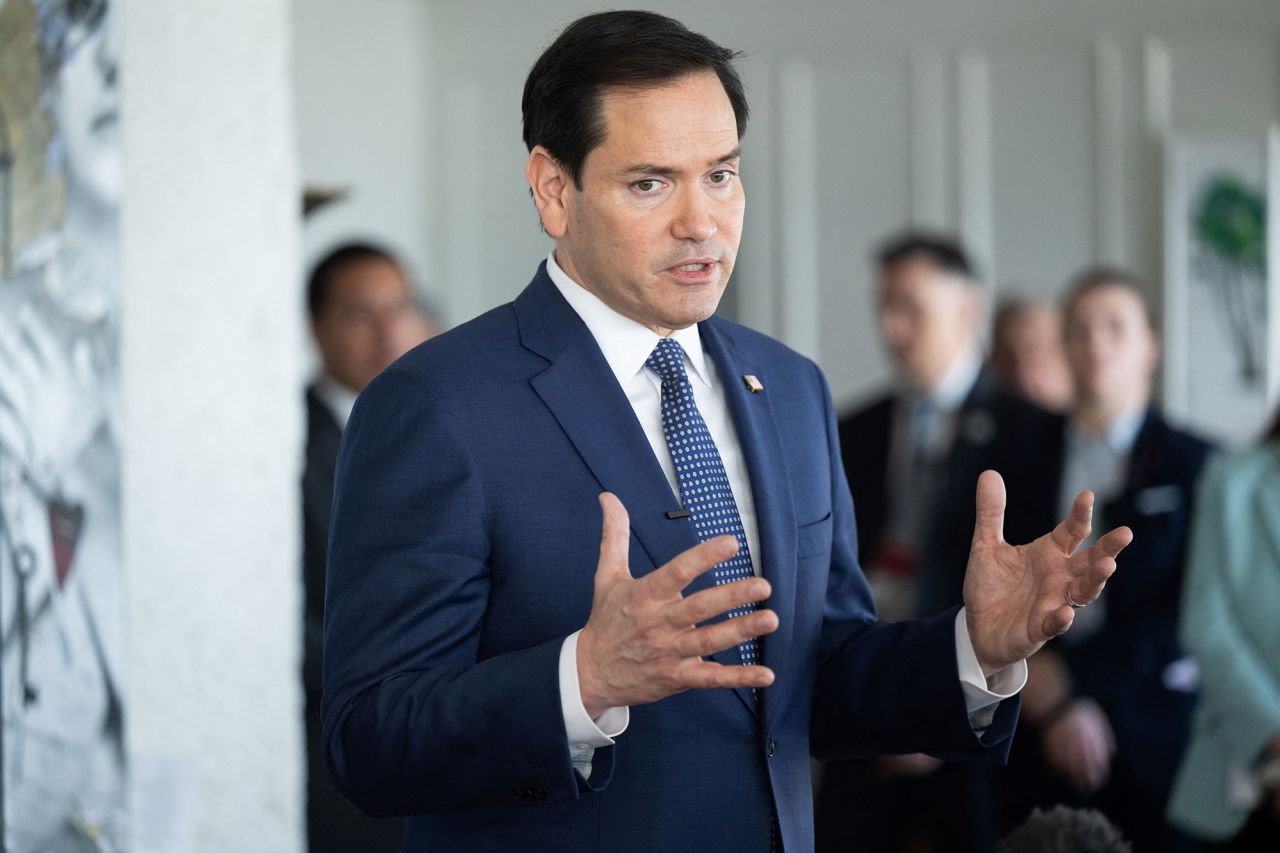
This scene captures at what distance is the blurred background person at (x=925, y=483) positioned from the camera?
12.7 feet

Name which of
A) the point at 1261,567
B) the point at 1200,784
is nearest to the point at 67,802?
the point at 1200,784

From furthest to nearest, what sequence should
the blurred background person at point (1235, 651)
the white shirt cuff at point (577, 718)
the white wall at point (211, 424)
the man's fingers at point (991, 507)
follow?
1. the blurred background person at point (1235, 651)
2. the white wall at point (211, 424)
3. the man's fingers at point (991, 507)
4. the white shirt cuff at point (577, 718)

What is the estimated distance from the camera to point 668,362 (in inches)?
A: 66.3

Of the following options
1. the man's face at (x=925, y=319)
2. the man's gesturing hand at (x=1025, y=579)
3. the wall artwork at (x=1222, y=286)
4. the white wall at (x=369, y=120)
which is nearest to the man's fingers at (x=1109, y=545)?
the man's gesturing hand at (x=1025, y=579)

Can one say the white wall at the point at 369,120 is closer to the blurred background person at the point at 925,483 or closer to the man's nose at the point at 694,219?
A: the blurred background person at the point at 925,483

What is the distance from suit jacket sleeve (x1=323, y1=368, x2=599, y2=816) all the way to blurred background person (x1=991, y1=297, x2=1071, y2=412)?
4147 millimetres

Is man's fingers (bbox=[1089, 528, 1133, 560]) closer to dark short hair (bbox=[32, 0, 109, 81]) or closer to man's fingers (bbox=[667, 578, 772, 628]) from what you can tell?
man's fingers (bbox=[667, 578, 772, 628])

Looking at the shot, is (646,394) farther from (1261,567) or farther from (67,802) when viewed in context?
(1261,567)

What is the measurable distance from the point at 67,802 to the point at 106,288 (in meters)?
0.77

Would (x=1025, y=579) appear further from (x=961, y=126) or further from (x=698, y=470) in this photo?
(x=961, y=126)

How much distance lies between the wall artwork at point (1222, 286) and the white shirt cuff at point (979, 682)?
5.16 meters

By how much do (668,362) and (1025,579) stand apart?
424 mm

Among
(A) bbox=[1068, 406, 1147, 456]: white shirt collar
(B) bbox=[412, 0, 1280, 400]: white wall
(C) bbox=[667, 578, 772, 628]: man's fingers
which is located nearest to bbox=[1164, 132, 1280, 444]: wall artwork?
(B) bbox=[412, 0, 1280, 400]: white wall

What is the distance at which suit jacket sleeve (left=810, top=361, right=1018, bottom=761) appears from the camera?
5.31 feet
